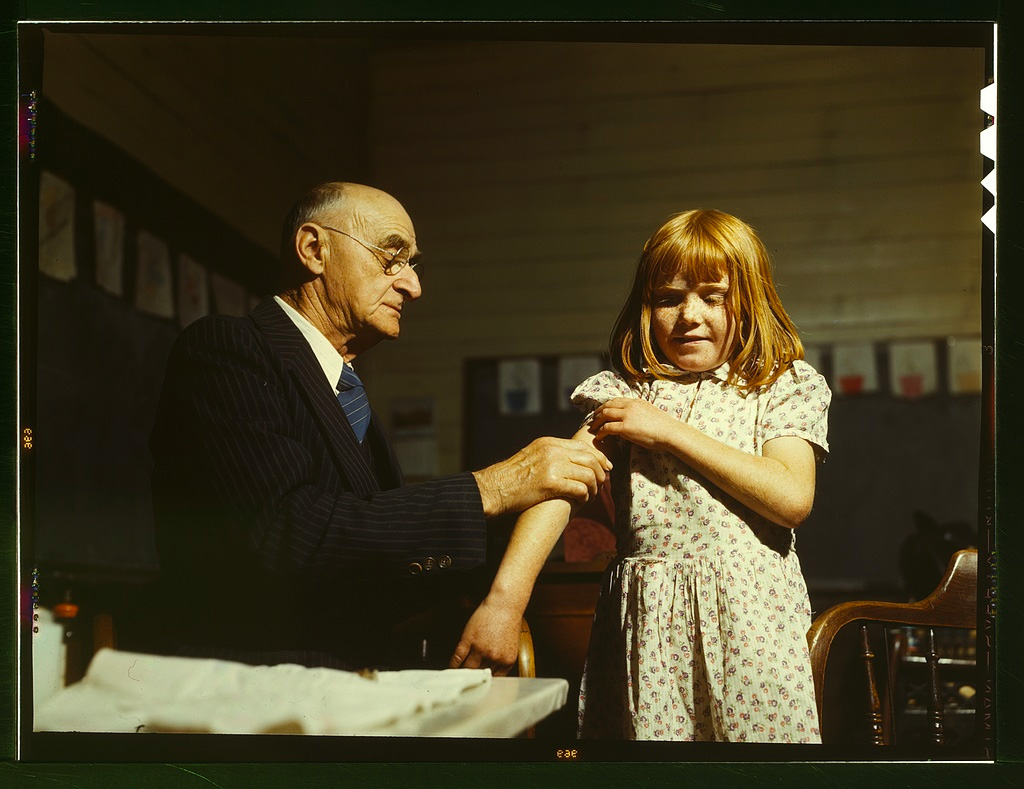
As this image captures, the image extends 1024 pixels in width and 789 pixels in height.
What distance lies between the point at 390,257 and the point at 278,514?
62cm

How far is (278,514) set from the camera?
1.94 m

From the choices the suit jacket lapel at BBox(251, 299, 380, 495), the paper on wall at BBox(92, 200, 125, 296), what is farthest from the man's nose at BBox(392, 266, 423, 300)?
the paper on wall at BBox(92, 200, 125, 296)

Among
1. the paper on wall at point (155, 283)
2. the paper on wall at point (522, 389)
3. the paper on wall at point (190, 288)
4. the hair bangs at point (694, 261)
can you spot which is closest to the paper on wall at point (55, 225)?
the paper on wall at point (155, 283)

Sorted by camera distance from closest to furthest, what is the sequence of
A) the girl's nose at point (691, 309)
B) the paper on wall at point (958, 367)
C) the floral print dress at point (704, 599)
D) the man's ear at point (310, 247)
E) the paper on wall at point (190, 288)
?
the floral print dress at point (704, 599) → the girl's nose at point (691, 309) → the man's ear at point (310, 247) → the paper on wall at point (190, 288) → the paper on wall at point (958, 367)

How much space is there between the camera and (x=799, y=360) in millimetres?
2082

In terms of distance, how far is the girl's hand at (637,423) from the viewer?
6.55 ft

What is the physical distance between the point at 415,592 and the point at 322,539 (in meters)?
0.23

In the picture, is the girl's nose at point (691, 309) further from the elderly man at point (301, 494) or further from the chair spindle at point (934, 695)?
the chair spindle at point (934, 695)

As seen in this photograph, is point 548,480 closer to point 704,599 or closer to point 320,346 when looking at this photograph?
point 704,599

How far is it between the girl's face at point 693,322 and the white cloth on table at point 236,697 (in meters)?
0.79

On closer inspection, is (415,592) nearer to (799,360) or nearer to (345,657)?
(345,657)

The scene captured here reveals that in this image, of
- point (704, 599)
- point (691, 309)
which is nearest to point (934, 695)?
point (704, 599)

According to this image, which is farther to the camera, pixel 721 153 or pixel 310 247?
pixel 721 153

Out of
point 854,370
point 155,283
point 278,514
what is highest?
point 155,283
